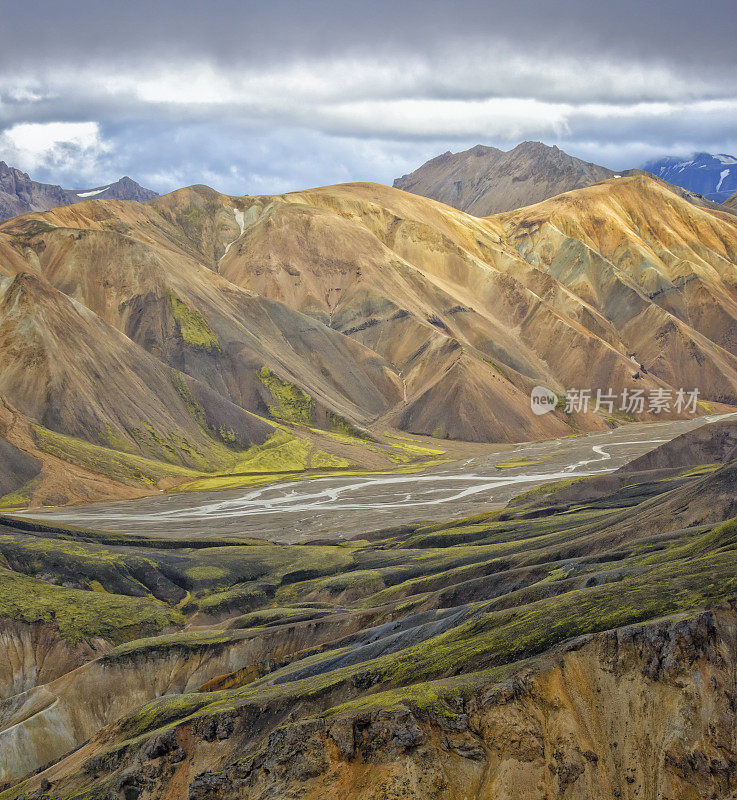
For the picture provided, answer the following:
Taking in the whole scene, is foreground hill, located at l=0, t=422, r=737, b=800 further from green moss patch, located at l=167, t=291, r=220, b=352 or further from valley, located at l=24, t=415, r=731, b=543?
green moss patch, located at l=167, t=291, r=220, b=352

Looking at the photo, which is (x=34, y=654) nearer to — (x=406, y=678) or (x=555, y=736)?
(x=406, y=678)

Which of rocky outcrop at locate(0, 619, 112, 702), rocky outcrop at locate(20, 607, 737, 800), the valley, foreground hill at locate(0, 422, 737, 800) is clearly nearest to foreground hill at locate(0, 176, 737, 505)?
the valley

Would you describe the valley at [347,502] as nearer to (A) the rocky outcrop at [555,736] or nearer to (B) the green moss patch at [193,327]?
(B) the green moss patch at [193,327]

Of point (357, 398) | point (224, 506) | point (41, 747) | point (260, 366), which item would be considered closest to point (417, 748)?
point (41, 747)

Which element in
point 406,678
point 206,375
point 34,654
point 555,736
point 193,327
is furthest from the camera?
point 193,327

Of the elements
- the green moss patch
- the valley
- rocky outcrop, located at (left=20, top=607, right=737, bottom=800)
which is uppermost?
rocky outcrop, located at (left=20, top=607, right=737, bottom=800)

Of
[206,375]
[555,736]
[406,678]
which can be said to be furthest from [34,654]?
[206,375]

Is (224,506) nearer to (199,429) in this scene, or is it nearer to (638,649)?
(199,429)

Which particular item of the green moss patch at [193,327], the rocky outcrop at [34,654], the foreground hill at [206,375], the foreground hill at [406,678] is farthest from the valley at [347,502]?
the green moss patch at [193,327]
